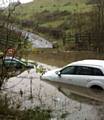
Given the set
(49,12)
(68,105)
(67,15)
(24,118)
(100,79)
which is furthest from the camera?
(49,12)

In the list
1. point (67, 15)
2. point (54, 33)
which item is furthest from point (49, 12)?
point (54, 33)

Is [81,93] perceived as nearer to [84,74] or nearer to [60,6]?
[84,74]

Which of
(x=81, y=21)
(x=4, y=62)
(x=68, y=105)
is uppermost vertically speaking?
(x=81, y=21)

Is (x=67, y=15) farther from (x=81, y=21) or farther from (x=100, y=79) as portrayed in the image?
(x=100, y=79)

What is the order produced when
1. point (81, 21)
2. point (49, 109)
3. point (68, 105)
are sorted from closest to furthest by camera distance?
1. point (49, 109)
2. point (68, 105)
3. point (81, 21)

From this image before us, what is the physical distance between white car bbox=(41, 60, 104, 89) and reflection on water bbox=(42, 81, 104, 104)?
228mm

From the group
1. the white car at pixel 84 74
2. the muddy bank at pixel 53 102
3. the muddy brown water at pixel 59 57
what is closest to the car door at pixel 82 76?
the white car at pixel 84 74

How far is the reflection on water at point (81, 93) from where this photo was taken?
13887mm

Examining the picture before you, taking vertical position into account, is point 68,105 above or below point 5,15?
below

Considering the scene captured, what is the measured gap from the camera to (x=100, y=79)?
15.6 metres

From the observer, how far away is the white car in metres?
15.8

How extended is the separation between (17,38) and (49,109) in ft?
13.7

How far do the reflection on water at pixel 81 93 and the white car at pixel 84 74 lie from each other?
23 cm

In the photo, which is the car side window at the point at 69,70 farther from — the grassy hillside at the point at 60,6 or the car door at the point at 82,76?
the grassy hillside at the point at 60,6
